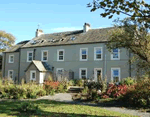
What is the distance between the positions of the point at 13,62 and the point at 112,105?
22.7 metres

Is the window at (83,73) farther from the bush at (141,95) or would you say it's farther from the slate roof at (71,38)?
the bush at (141,95)

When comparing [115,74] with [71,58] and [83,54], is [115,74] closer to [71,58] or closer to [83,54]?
[83,54]

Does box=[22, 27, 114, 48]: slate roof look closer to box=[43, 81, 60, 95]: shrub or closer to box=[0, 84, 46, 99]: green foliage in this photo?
box=[43, 81, 60, 95]: shrub

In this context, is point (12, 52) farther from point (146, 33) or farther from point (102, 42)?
point (146, 33)

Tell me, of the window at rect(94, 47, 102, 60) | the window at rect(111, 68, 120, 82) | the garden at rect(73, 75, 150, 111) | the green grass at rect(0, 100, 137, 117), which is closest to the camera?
the green grass at rect(0, 100, 137, 117)

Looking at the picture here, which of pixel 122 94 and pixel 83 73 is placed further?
pixel 83 73

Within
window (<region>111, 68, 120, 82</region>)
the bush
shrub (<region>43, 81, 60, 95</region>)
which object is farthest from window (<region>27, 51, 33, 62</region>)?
the bush

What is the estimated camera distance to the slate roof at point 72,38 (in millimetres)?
24116

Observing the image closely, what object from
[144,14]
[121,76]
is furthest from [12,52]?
[144,14]

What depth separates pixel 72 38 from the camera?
26188 mm

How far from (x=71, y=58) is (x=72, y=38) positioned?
10.7 ft

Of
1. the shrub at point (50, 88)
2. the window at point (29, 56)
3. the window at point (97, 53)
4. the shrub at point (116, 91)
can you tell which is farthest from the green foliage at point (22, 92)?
the window at point (29, 56)

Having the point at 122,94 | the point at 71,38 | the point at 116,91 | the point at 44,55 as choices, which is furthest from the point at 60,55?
the point at 122,94

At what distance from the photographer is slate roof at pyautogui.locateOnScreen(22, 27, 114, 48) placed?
2412 centimetres
